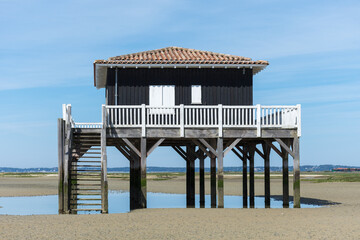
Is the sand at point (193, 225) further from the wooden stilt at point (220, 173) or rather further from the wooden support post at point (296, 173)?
the wooden support post at point (296, 173)

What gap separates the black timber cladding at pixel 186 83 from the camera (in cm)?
2447

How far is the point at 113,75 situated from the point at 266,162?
9.00m

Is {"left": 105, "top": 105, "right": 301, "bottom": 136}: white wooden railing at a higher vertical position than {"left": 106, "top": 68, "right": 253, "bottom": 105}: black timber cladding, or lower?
lower

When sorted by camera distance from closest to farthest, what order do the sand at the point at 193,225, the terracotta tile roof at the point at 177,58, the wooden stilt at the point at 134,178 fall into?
the sand at the point at 193,225 → the terracotta tile roof at the point at 177,58 → the wooden stilt at the point at 134,178

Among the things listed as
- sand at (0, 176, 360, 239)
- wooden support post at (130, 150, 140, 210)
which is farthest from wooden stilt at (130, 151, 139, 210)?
sand at (0, 176, 360, 239)

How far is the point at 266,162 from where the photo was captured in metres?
27.7

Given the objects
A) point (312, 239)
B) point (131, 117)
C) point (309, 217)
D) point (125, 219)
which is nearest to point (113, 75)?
point (131, 117)

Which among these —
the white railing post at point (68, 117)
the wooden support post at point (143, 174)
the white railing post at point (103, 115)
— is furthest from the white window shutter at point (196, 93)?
the white railing post at point (68, 117)

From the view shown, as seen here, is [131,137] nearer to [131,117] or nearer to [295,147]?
[131,117]

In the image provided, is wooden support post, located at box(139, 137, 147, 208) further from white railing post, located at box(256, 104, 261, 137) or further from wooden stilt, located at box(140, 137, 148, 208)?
white railing post, located at box(256, 104, 261, 137)

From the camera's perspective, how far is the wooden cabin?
2233 centimetres

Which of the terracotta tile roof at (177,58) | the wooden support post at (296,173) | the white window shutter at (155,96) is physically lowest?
the wooden support post at (296,173)

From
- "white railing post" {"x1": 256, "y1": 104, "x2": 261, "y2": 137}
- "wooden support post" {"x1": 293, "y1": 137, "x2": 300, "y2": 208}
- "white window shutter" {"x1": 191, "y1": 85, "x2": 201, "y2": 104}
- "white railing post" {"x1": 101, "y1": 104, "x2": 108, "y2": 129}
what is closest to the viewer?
"white railing post" {"x1": 101, "y1": 104, "x2": 108, "y2": 129}

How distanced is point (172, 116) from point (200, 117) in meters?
1.95
